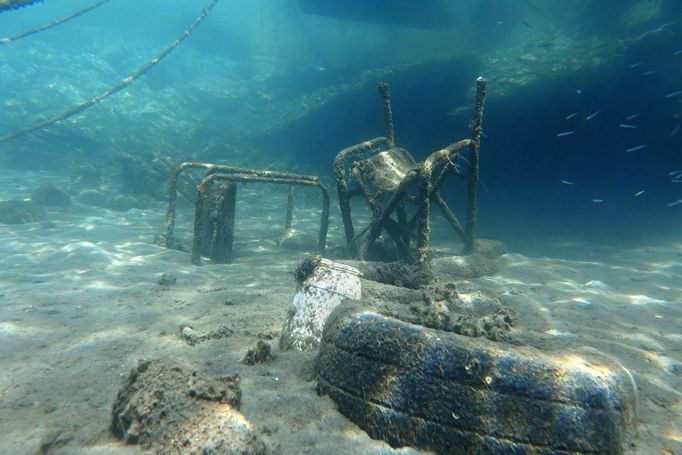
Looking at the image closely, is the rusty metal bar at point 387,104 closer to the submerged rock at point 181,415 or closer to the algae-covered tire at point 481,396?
the algae-covered tire at point 481,396

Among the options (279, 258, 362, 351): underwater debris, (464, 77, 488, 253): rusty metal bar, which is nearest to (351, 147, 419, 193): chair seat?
(464, 77, 488, 253): rusty metal bar

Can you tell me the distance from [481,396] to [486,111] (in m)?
13.1

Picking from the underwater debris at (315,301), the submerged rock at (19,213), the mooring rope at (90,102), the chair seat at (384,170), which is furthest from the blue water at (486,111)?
the underwater debris at (315,301)

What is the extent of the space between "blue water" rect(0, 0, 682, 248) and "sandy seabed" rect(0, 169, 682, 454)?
3.94 meters

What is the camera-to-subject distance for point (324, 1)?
24625 millimetres

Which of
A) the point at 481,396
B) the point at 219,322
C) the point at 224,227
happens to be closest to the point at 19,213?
the point at 224,227

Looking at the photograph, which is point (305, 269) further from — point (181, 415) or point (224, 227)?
point (224, 227)

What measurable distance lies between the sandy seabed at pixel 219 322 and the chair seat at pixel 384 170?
7.08 feet

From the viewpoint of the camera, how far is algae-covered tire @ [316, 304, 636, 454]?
2059 millimetres

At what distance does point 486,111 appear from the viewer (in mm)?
13312

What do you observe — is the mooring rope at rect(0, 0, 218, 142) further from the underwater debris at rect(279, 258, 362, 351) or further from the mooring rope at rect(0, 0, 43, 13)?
the underwater debris at rect(279, 258, 362, 351)

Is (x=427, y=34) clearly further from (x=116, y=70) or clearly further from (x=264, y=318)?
(x=264, y=318)

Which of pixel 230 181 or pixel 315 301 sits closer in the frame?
pixel 315 301

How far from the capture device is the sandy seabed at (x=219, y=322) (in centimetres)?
243
